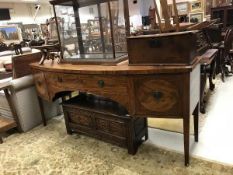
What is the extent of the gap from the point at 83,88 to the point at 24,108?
3.97 ft

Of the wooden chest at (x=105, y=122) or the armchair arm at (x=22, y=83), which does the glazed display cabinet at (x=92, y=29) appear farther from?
the armchair arm at (x=22, y=83)

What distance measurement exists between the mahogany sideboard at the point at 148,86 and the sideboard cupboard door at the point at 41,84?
0.56m

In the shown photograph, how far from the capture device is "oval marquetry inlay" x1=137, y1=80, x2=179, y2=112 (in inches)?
63.2

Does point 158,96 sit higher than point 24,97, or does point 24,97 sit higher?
point 158,96

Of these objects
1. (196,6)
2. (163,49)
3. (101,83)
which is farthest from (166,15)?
(196,6)

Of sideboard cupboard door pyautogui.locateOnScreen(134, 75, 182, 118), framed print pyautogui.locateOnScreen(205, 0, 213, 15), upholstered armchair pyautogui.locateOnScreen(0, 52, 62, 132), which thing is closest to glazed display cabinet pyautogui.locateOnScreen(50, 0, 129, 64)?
sideboard cupboard door pyautogui.locateOnScreen(134, 75, 182, 118)

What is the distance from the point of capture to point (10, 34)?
10188 millimetres

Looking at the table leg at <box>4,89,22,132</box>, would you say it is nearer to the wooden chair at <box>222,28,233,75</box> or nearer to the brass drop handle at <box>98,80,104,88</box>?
the brass drop handle at <box>98,80,104,88</box>

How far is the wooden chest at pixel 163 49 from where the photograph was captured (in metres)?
1.52

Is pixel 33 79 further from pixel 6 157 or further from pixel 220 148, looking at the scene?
pixel 220 148

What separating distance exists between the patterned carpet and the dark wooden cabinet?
14.3ft

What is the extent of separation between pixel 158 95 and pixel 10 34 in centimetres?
1043

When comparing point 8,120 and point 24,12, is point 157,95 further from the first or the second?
point 24,12

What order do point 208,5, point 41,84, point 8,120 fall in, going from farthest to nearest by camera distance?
1. point 208,5
2. point 8,120
3. point 41,84
